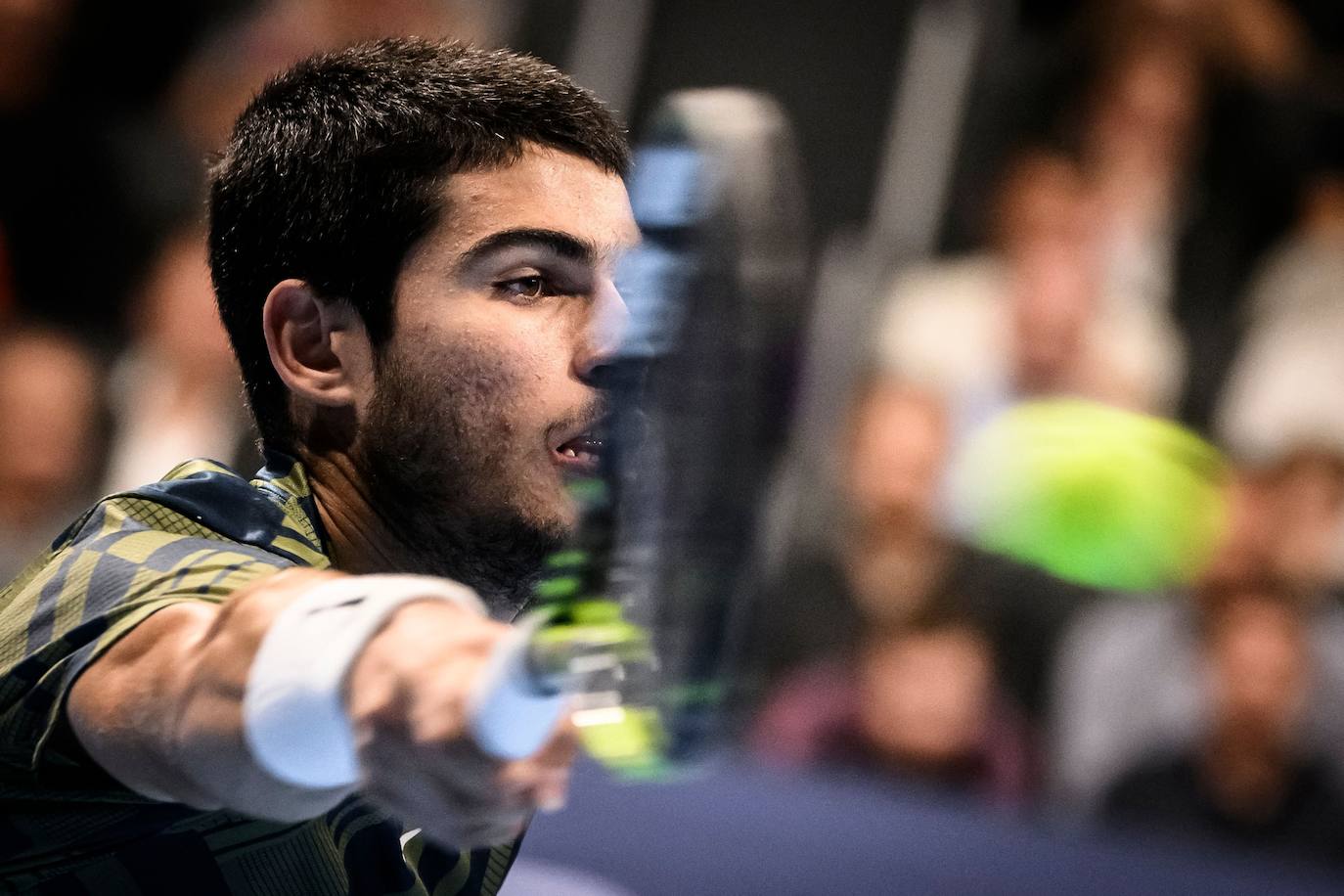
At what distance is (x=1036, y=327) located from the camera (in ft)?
12.7

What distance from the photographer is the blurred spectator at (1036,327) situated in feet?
12.6

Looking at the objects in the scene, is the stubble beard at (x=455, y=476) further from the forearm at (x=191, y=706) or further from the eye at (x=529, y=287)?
the forearm at (x=191, y=706)

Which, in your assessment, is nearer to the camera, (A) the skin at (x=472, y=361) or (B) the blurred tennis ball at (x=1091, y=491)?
(A) the skin at (x=472, y=361)

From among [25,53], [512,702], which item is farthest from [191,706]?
[25,53]

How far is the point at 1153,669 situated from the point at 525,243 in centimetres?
248

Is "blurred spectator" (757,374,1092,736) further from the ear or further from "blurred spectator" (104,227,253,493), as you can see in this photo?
the ear

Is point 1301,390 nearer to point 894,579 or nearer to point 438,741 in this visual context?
point 894,579

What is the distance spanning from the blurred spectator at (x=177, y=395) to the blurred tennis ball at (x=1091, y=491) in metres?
2.10

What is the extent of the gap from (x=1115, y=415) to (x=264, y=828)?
2.91m

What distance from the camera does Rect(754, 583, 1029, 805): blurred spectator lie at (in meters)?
3.67

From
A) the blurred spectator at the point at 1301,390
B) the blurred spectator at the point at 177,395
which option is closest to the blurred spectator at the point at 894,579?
the blurred spectator at the point at 1301,390

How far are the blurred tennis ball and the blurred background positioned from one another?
0.04m

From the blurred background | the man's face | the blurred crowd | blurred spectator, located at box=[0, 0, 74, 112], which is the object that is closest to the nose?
the man's face

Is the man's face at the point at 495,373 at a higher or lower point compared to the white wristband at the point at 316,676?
higher
